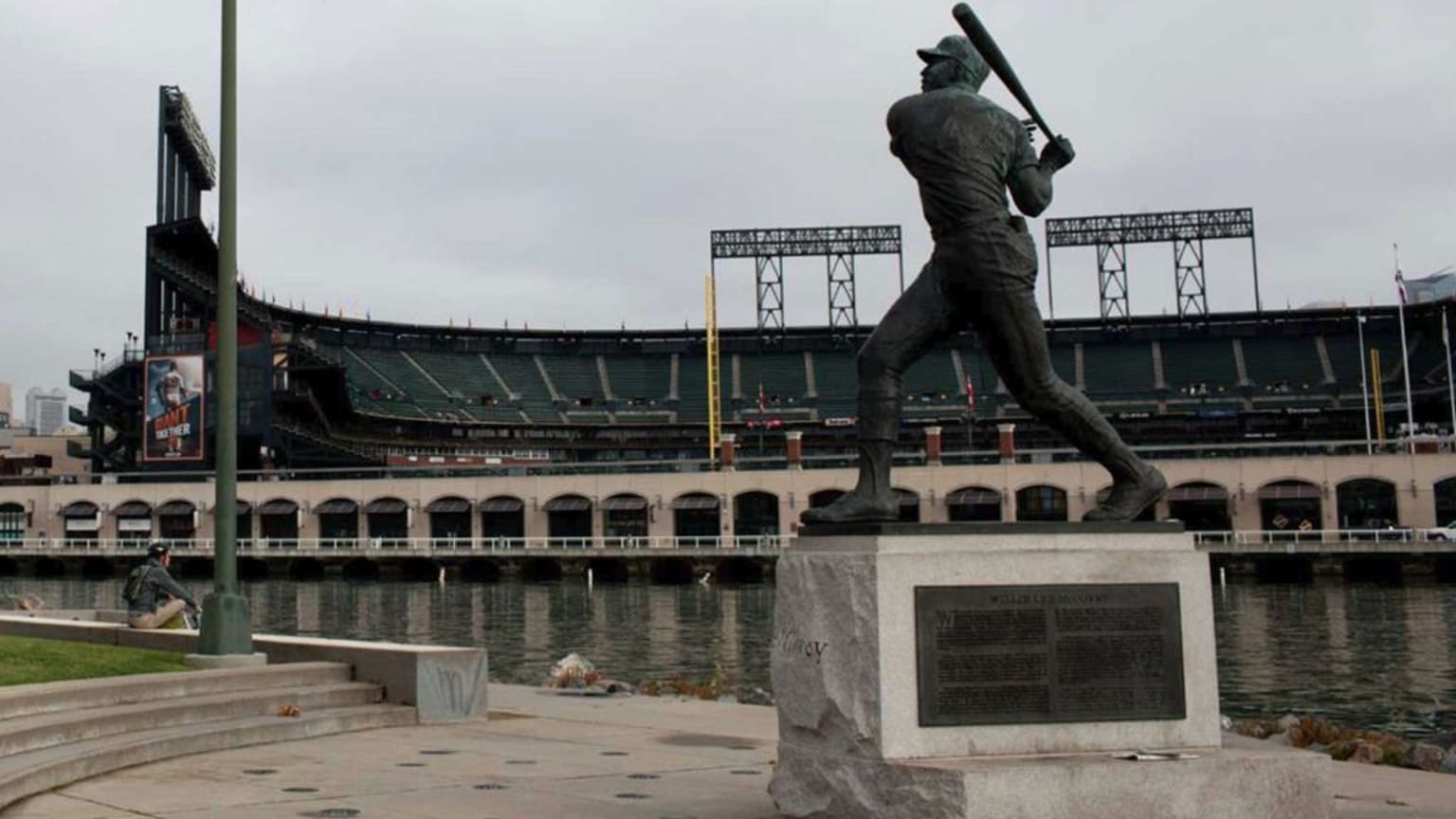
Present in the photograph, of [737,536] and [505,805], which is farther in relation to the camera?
[737,536]

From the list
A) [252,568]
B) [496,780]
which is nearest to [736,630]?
[496,780]

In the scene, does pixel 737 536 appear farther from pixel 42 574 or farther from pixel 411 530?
pixel 42 574

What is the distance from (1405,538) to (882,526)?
219ft

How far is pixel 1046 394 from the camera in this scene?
31.1 ft

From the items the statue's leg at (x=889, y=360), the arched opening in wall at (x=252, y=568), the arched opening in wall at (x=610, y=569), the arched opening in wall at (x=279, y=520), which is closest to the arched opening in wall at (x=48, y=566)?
the arched opening in wall at (x=252, y=568)

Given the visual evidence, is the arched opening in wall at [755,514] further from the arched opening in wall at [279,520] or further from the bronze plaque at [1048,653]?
the bronze plaque at [1048,653]

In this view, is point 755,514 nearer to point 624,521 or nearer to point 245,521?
point 624,521

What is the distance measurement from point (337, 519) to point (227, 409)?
3153 inches

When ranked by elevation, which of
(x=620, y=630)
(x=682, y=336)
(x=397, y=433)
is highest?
(x=682, y=336)

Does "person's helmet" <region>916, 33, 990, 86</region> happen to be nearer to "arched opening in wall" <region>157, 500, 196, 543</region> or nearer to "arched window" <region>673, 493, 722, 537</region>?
"arched window" <region>673, 493, 722, 537</region>

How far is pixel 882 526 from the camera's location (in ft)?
28.1

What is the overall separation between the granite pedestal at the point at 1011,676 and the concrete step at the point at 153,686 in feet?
21.9

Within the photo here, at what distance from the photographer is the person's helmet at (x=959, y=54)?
9688 mm

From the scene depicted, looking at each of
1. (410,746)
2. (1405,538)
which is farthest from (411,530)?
(410,746)
